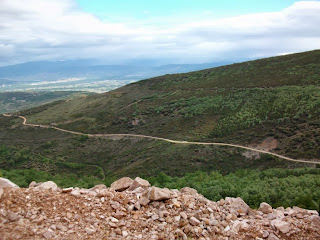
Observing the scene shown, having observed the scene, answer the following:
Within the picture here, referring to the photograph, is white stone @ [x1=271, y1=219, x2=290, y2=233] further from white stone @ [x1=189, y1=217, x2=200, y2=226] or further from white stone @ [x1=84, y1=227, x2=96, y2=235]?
white stone @ [x1=84, y1=227, x2=96, y2=235]

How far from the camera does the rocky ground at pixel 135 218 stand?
30.6 feet

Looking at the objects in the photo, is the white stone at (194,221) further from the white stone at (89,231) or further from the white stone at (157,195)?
the white stone at (89,231)

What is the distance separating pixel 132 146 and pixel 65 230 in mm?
46205

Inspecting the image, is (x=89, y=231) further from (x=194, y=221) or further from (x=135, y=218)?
(x=194, y=221)

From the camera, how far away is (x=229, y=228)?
1026 cm

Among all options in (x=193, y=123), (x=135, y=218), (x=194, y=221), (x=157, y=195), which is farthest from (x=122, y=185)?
(x=193, y=123)

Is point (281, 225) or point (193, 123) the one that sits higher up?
point (281, 225)

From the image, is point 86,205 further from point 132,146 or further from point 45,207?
point 132,146

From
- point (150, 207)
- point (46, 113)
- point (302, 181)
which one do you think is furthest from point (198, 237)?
point (46, 113)

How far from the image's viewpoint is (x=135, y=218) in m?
10.2

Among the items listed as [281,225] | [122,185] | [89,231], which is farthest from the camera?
[122,185]

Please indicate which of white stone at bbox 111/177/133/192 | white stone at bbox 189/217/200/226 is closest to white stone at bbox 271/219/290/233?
white stone at bbox 189/217/200/226

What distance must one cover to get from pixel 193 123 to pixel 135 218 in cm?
4660

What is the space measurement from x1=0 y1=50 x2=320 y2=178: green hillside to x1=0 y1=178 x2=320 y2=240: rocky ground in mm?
24385
